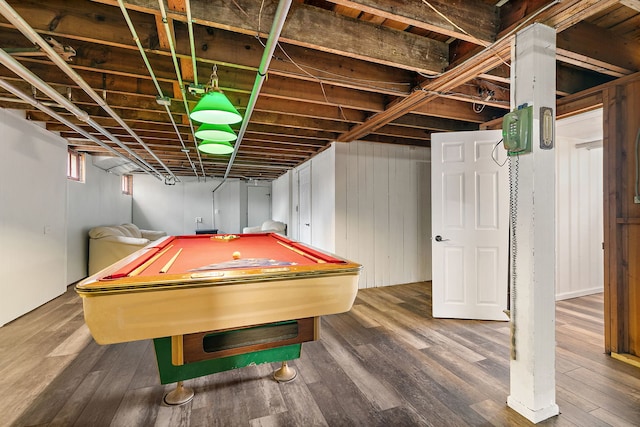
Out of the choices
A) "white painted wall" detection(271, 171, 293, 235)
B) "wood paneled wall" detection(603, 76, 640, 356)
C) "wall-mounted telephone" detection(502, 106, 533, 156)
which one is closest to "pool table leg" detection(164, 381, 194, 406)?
"wall-mounted telephone" detection(502, 106, 533, 156)

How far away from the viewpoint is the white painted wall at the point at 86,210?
4.72 m

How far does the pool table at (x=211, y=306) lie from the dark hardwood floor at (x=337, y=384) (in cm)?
30

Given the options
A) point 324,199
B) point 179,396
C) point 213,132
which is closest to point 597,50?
point 213,132

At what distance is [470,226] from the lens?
3287 millimetres

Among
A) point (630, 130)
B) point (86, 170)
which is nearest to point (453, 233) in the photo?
point (630, 130)

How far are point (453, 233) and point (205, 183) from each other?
787 cm

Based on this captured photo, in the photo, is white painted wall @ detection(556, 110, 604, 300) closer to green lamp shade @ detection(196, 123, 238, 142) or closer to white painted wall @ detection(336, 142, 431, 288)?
white painted wall @ detection(336, 142, 431, 288)

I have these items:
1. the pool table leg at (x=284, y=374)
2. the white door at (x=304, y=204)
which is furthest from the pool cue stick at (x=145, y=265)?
the white door at (x=304, y=204)

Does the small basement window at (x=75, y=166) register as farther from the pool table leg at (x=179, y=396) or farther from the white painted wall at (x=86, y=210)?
the pool table leg at (x=179, y=396)

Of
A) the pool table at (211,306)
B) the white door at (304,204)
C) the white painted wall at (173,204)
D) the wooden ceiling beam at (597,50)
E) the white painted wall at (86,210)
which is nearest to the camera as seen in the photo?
the pool table at (211,306)

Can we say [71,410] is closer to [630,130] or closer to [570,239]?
[630,130]

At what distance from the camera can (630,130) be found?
236 cm

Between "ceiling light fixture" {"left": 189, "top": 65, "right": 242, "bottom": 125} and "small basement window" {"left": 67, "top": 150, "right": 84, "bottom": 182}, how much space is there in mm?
4278

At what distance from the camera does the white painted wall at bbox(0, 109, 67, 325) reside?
3129 millimetres
